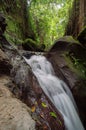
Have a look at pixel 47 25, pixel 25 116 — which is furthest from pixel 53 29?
pixel 25 116

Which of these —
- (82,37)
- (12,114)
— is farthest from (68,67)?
(12,114)

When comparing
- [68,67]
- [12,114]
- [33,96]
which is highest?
[12,114]

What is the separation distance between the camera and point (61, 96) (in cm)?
472

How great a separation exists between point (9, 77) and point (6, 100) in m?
0.88

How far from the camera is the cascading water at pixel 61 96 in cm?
417

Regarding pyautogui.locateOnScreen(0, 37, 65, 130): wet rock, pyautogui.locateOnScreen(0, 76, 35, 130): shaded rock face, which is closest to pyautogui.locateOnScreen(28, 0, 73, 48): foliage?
pyautogui.locateOnScreen(0, 37, 65, 130): wet rock

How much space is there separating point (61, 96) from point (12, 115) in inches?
116

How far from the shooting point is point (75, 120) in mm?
4266

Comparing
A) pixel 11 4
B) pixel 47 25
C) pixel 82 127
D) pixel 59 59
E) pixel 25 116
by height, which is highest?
pixel 25 116

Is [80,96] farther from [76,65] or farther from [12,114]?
[12,114]

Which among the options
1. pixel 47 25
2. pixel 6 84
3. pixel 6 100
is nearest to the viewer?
pixel 6 100

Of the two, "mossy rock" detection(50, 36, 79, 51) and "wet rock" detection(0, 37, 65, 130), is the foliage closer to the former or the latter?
"mossy rock" detection(50, 36, 79, 51)

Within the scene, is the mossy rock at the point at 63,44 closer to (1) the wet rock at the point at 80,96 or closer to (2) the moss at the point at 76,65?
(2) the moss at the point at 76,65

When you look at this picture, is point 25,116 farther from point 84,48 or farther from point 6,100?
point 84,48
